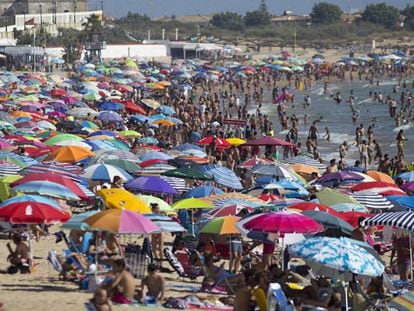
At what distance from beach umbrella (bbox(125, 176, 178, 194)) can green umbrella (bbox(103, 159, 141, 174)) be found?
175 centimetres

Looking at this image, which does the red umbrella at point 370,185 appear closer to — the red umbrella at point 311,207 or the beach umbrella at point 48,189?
the red umbrella at point 311,207

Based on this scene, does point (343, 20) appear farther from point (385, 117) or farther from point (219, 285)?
point (219, 285)

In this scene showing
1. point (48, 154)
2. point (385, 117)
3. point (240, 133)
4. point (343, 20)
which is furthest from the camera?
point (343, 20)

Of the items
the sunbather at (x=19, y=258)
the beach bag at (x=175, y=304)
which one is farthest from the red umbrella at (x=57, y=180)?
the beach bag at (x=175, y=304)

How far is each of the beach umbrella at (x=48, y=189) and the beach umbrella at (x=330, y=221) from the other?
3.24 meters

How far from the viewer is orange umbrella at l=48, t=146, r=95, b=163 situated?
59.7 feet

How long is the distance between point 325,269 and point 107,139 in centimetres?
1114

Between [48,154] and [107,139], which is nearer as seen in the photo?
[48,154]

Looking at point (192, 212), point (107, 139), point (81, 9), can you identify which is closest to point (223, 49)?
point (81, 9)

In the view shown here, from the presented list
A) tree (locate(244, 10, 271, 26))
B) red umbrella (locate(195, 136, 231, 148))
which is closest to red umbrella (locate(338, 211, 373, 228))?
red umbrella (locate(195, 136, 231, 148))

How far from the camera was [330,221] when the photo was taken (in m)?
12.9

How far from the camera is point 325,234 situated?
13164mm

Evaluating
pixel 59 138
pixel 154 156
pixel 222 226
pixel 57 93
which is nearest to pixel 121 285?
pixel 222 226

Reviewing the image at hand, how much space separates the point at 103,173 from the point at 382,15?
123796 millimetres
